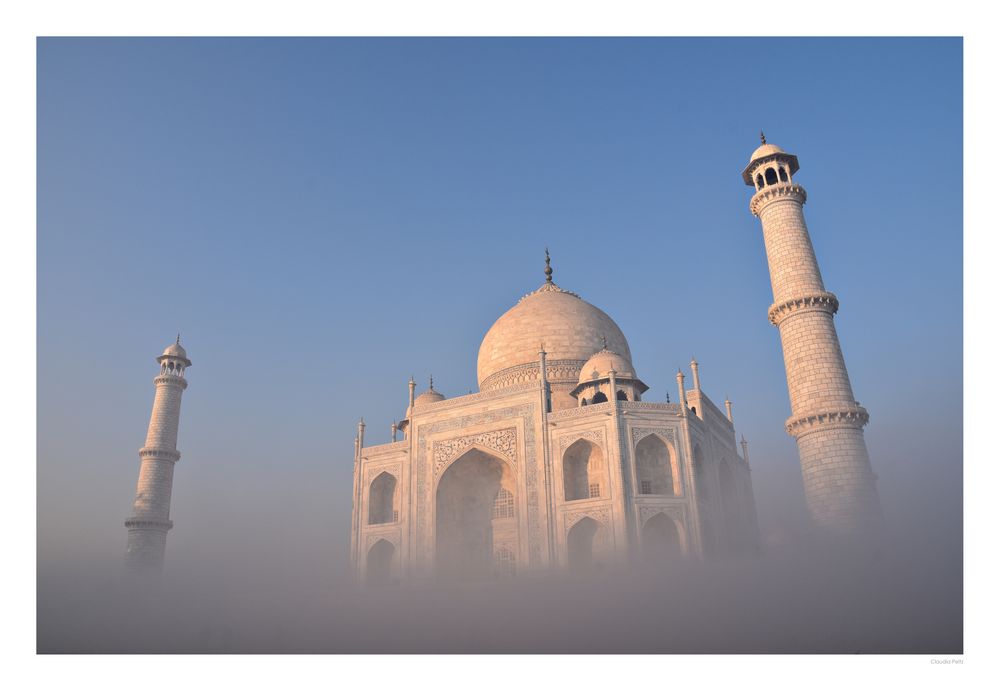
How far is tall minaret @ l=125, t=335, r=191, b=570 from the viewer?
20.9m

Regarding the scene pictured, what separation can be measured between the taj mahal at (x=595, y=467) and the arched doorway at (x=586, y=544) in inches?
1.2

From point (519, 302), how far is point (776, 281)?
10.9m

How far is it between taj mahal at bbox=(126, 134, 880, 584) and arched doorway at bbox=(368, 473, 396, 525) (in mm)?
39

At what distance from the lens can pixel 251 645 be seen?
360 inches

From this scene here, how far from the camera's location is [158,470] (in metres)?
21.9

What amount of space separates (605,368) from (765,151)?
6.53 m

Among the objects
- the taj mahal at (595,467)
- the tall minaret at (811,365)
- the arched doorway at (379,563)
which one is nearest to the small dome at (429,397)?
the taj mahal at (595,467)

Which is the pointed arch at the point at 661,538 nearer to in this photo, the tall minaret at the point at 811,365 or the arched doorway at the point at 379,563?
the tall minaret at the point at 811,365

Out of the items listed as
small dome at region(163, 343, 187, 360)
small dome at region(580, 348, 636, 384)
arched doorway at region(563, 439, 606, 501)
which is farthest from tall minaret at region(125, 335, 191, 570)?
small dome at region(580, 348, 636, 384)

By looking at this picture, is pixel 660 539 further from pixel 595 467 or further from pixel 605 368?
pixel 605 368

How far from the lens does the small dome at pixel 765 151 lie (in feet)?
49.6

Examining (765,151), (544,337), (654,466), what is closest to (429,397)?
(544,337)

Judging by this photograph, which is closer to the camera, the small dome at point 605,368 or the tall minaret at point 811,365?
the tall minaret at point 811,365
